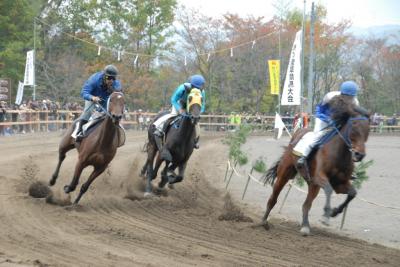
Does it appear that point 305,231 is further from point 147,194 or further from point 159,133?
point 159,133

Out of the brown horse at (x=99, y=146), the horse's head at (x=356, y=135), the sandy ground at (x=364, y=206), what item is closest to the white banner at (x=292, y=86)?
the sandy ground at (x=364, y=206)

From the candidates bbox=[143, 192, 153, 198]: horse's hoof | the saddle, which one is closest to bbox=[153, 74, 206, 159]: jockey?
bbox=[143, 192, 153, 198]: horse's hoof

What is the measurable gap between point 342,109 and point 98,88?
5.16 meters

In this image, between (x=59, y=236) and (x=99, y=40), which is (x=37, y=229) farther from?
(x=99, y=40)

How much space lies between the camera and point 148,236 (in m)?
9.73

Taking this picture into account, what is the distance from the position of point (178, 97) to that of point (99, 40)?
46.2 metres

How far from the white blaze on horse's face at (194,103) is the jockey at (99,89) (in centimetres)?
140

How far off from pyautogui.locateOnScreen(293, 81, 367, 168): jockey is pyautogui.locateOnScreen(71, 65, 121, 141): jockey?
394cm

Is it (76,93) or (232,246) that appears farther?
(76,93)

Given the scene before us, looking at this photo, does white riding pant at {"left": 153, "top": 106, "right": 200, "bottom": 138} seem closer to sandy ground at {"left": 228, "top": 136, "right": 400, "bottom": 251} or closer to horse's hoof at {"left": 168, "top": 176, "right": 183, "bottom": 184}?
horse's hoof at {"left": 168, "top": 176, "right": 183, "bottom": 184}

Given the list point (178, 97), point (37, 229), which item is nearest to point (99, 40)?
point (178, 97)

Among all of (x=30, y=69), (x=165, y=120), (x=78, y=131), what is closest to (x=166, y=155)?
(x=165, y=120)

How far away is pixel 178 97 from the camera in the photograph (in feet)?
46.6

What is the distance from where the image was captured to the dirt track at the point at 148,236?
8.18 metres
